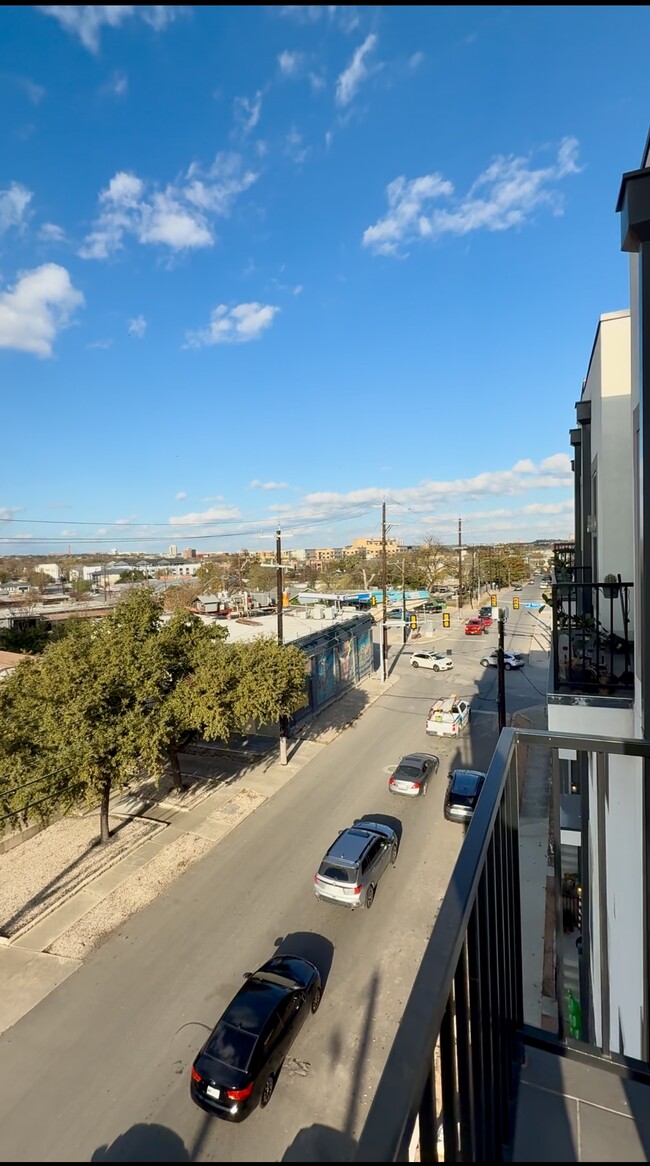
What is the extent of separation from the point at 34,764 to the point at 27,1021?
3.97 metres

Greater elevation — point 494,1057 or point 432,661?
point 494,1057

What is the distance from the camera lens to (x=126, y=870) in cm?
1065

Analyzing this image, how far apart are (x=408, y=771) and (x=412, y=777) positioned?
0.77 feet

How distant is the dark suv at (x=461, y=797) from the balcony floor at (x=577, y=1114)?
10278 millimetres

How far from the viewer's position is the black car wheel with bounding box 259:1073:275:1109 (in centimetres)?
602

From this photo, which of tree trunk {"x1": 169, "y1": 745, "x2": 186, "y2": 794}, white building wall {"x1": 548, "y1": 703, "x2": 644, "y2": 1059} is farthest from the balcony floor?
tree trunk {"x1": 169, "y1": 745, "x2": 186, "y2": 794}

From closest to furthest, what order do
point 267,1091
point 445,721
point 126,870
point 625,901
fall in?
point 625,901
point 267,1091
point 126,870
point 445,721

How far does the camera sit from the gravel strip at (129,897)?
8734 mm

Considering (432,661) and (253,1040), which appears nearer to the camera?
(253,1040)

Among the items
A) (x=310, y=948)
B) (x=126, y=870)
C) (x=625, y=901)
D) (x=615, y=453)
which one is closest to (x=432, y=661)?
(x=126, y=870)

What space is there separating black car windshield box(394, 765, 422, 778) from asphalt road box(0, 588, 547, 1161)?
0.65 metres

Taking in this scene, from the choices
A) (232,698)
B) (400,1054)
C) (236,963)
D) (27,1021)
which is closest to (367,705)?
(232,698)

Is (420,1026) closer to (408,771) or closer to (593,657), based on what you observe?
(593,657)

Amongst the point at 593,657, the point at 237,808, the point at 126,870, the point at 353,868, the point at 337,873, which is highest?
the point at 593,657
